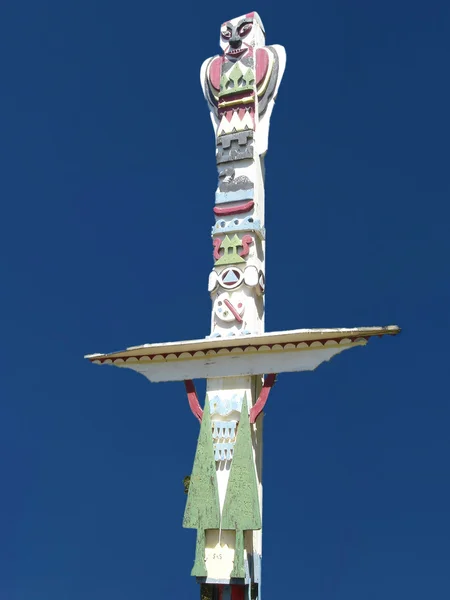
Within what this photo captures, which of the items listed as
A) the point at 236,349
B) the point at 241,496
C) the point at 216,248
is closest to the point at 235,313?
the point at 236,349

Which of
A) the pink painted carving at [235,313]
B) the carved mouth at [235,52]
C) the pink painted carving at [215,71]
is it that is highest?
the carved mouth at [235,52]

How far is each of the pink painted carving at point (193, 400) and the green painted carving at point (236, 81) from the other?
338 centimetres

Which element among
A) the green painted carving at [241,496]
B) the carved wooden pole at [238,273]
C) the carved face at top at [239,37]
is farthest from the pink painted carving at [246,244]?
the carved face at top at [239,37]

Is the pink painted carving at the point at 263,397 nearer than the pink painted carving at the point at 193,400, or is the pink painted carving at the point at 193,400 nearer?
the pink painted carving at the point at 263,397

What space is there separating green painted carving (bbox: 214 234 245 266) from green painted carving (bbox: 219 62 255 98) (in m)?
1.80

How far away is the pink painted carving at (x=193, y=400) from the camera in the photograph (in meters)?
7.82

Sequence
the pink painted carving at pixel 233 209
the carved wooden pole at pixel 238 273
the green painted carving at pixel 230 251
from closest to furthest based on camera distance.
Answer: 1. the carved wooden pole at pixel 238 273
2. the green painted carving at pixel 230 251
3. the pink painted carving at pixel 233 209

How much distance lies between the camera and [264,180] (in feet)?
29.1

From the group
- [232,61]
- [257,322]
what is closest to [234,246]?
[257,322]

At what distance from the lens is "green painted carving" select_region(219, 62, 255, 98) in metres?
8.89

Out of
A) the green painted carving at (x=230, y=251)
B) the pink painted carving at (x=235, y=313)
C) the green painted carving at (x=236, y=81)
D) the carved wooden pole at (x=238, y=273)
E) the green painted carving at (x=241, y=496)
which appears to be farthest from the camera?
the green painted carving at (x=236, y=81)

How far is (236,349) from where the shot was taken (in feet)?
25.3

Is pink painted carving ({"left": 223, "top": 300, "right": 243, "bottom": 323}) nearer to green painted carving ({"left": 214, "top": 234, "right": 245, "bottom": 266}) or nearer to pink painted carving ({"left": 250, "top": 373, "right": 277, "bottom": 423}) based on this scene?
green painted carving ({"left": 214, "top": 234, "right": 245, "bottom": 266})

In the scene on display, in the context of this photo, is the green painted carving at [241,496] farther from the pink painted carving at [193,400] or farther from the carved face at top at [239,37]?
the carved face at top at [239,37]
